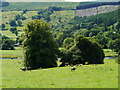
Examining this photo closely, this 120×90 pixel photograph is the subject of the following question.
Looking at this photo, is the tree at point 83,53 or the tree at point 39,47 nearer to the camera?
the tree at point 39,47

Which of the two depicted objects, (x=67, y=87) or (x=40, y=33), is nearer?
(x=67, y=87)

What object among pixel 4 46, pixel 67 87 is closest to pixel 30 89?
pixel 67 87

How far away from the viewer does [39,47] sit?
5191 centimetres

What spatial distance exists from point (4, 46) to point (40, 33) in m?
106

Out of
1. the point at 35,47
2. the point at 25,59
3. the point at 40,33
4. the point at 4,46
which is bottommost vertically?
the point at 4,46

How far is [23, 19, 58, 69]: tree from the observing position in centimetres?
5116

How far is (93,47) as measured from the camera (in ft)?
177

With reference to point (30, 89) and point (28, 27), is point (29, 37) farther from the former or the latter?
point (30, 89)

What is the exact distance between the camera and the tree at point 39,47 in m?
51.2

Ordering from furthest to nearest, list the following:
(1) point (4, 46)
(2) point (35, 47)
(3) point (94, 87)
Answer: (1) point (4, 46), (2) point (35, 47), (3) point (94, 87)

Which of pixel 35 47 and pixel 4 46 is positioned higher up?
pixel 35 47

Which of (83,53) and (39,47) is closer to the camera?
(39,47)

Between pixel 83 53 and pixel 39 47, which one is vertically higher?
pixel 39 47

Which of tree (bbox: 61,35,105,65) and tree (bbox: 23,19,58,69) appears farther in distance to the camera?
A: tree (bbox: 61,35,105,65)
